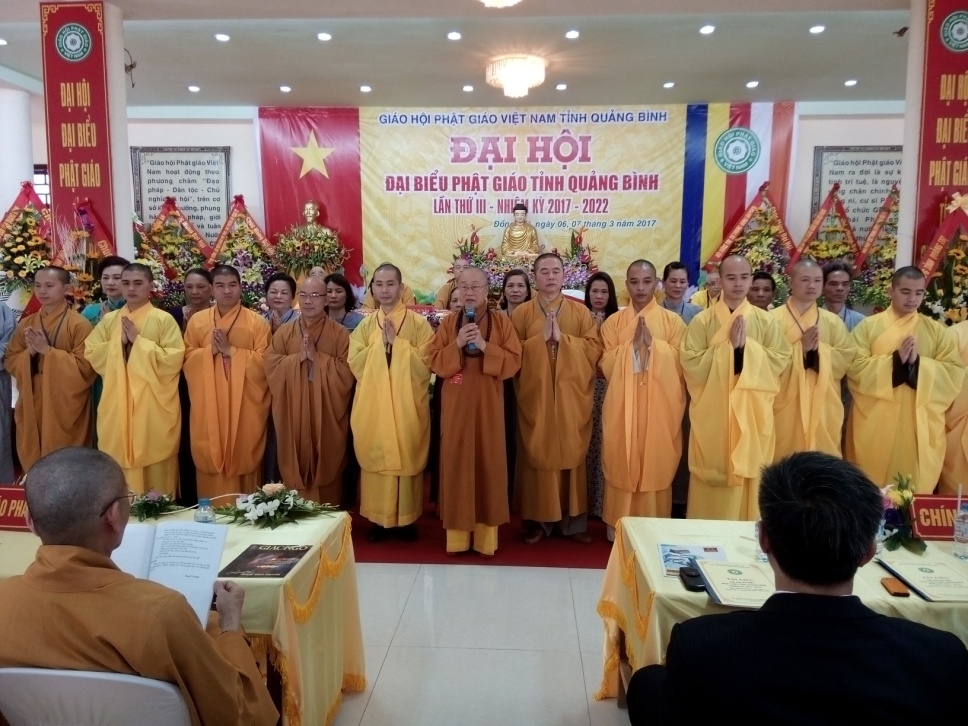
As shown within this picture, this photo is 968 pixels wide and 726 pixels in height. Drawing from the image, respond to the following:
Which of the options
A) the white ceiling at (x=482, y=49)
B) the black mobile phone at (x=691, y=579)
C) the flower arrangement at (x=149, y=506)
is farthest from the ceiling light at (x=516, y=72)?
the black mobile phone at (x=691, y=579)

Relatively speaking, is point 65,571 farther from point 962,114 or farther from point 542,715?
point 962,114

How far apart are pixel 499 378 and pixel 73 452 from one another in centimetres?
314

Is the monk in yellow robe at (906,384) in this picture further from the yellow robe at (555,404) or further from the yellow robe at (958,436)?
the yellow robe at (555,404)

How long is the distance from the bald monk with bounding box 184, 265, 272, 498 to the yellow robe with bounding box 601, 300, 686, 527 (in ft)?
7.87

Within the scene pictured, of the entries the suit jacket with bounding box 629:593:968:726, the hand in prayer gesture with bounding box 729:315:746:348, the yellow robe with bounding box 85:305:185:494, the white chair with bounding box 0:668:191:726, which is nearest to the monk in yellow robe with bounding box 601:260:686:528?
the hand in prayer gesture with bounding box 729:315:746:348

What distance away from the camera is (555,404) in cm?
477

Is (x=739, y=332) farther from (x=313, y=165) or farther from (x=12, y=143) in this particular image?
(x=12, y=143)

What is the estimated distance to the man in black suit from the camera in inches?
50.4

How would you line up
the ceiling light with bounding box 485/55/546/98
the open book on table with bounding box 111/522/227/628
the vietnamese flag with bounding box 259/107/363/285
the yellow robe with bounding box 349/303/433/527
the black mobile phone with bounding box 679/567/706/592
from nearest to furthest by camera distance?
the open book on table with bounding box 111/522/227/628 → the black mobile phone with bounding box 679/567/706/592 → the yellow robe with bounding box 349/303/433/527 → the ceiling light with bounding box 485/55/546/98 → the vietnamese flag with bounding box 259/107/363/285

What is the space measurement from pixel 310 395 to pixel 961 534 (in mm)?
3706

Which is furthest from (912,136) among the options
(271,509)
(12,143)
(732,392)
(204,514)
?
(12,143)

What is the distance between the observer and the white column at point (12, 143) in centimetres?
950

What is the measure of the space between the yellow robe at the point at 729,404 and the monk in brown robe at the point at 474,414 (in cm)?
119

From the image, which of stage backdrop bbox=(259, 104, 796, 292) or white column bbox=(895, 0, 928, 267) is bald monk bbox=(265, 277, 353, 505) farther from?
stage backdrop bbox=(259, 104, 796, 292)
